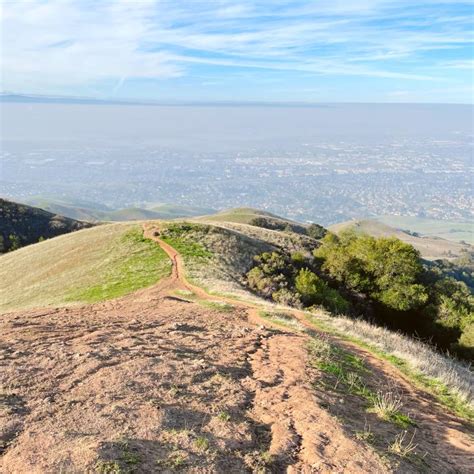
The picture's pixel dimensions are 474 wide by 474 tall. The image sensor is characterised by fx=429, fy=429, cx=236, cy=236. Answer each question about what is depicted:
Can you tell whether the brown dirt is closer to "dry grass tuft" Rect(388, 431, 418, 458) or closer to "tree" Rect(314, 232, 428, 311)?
"dry grass tuft" Rect(388, 431, 418, 458)

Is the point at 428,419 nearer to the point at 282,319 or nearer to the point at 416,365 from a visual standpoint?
the point at 416,365

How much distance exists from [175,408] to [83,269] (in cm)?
2694

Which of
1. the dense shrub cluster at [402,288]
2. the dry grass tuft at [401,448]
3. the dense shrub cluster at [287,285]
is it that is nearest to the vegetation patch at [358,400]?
the dry grass tuft at [401,448]

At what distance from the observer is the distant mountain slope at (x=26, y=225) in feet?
305

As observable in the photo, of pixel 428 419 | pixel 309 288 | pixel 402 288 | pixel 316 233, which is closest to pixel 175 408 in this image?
pixel 428 419

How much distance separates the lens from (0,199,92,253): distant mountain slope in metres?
93.0

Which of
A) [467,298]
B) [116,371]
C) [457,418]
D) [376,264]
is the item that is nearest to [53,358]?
[116,371]

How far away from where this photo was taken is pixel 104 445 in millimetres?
7410

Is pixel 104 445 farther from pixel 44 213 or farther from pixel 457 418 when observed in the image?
pixel 44 213

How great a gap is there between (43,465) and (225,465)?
2.95 m

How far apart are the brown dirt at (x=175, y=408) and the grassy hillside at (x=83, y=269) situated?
1219 centimetres

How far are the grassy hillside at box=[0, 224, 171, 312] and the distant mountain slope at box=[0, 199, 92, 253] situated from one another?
5059 cm

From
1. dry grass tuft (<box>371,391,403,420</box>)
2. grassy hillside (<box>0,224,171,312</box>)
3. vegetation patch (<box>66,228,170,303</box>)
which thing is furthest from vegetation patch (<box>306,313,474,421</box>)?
grassy hillside (<box>0,224,171,312</box>)

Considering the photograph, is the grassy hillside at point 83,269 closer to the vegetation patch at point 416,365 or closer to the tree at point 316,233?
the vegetation patch at point 416,365
